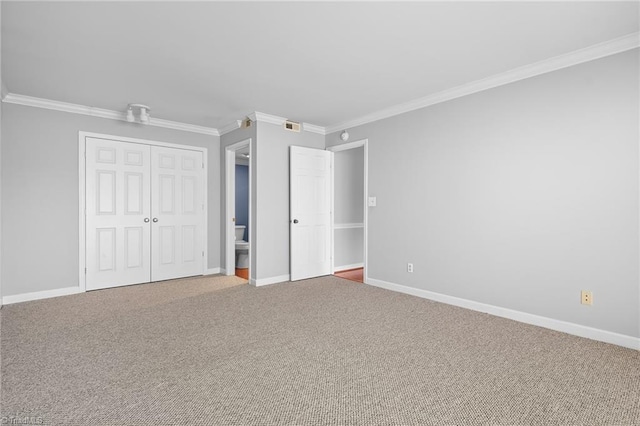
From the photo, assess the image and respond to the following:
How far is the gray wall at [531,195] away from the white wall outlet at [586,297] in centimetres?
3

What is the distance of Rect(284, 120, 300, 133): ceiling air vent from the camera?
4.79 meters

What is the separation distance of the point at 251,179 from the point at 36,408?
327 cm

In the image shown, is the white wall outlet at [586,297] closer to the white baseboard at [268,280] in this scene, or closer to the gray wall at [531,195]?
the gray wall at [531,195]

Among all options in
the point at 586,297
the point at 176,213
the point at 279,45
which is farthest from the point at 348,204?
the point at 586,297

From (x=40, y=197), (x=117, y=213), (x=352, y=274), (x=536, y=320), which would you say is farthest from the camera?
(x=352, y=274)

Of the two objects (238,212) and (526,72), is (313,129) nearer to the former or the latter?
(526,72)

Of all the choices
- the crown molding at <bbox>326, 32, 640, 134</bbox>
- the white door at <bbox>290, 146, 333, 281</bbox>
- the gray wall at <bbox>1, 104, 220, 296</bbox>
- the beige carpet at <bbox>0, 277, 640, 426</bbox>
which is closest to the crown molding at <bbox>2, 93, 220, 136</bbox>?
the gray wall at <bbox>1, 104, 220, 296</bbox>

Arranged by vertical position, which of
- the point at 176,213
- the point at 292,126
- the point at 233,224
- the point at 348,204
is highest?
the point at 292,126

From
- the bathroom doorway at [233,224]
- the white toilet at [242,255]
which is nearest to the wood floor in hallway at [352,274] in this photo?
the bathroom doorway at [233,224]

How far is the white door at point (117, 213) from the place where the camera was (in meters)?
4.31

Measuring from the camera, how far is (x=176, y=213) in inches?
197

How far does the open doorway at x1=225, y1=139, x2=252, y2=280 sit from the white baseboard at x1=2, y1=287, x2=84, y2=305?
1.99 m

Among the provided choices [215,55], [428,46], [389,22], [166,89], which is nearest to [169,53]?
[215,55]

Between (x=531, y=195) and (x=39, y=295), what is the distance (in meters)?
5.49
